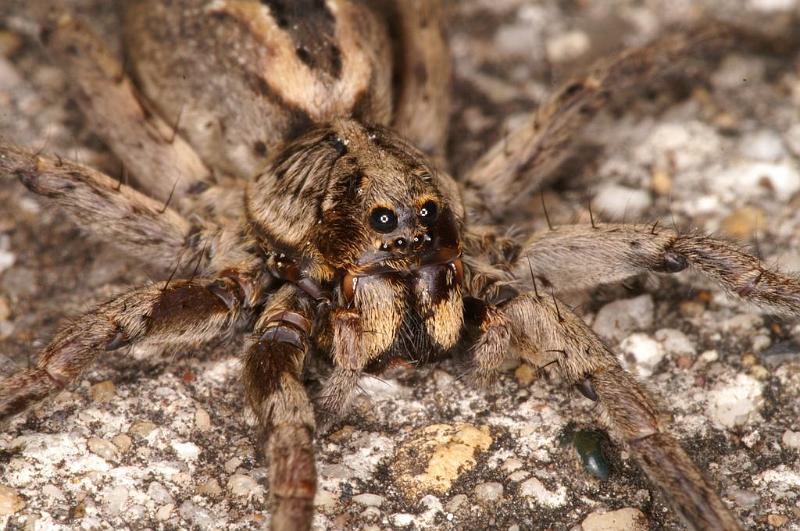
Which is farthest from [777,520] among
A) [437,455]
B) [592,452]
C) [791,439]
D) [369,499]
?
[369,499]

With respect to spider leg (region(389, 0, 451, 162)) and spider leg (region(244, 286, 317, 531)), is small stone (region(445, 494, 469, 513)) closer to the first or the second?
spider leg (region(244, 286, 317, 531))

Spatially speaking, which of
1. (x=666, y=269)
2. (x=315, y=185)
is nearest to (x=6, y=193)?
(x=315, y=185)

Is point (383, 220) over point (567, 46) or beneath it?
beneath

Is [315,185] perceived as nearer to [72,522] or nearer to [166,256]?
[166,256]

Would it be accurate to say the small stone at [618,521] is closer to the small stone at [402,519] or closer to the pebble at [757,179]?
the small stone at [402,519]

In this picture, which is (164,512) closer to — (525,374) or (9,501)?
(9,501)

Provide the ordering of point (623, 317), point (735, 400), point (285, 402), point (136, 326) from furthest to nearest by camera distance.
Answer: point (623, 317)
point (735, 400)
point (136, 326)
point (285, 402)

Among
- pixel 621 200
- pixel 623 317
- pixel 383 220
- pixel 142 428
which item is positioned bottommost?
pixel 142 428
